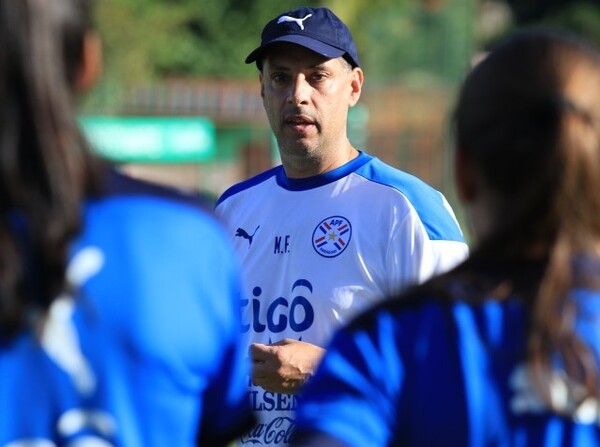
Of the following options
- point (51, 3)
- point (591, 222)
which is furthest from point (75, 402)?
point (591, 222)

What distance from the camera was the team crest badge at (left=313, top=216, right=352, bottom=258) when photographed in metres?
4.66

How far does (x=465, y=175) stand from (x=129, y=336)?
26.9 inches

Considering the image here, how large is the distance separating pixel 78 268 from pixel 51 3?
474mm

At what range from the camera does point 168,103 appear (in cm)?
2820

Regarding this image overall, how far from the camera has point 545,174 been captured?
2176 millimetres

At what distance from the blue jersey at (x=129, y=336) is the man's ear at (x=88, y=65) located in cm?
18

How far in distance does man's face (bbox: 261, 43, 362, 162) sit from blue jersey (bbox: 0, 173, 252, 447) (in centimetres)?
266

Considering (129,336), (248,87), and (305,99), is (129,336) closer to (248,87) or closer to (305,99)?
(305,99)

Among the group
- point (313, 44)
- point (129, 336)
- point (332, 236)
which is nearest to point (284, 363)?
point (332, 236)

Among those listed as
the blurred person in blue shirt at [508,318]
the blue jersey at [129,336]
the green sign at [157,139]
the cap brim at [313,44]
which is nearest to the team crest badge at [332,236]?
the cap brim at [313,44]

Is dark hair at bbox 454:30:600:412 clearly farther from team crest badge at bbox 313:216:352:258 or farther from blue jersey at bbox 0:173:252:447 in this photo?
team crest badge at bbox 313:216:352:258

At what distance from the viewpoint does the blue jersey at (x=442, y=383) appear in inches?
83.9

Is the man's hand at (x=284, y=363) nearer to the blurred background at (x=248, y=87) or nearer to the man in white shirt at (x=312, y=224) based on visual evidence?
the man in white shirt at (x=312, y=224)

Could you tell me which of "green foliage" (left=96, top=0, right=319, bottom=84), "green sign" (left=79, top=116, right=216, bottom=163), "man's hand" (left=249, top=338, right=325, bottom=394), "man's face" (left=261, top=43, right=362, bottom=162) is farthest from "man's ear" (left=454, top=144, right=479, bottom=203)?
"green foliage" (left=96, top=0, right=319, bottom=84)
